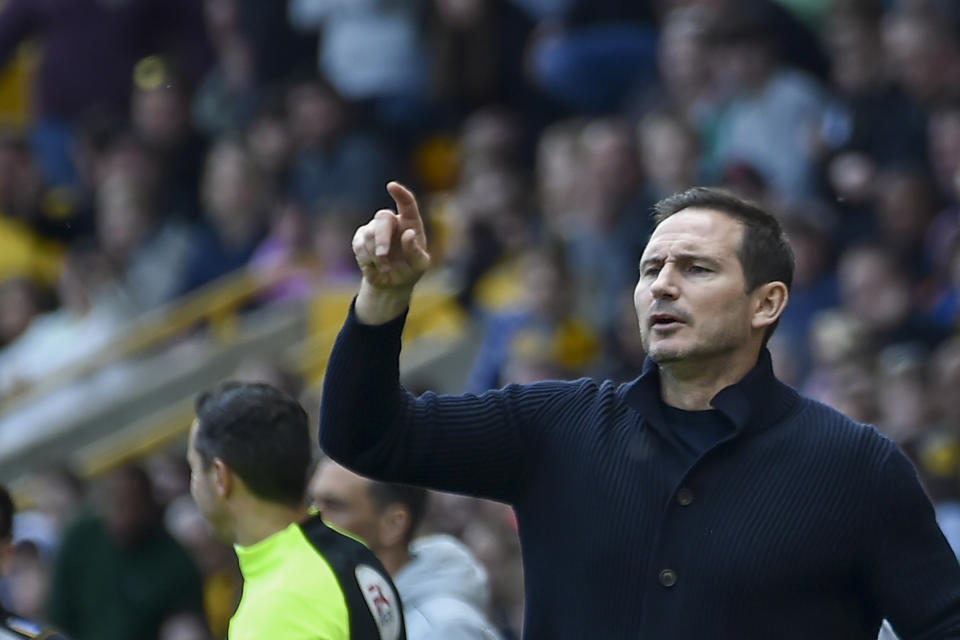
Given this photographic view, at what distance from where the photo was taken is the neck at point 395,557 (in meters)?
4.87

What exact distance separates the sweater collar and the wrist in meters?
0.48

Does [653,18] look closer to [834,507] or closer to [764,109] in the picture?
[764,109]

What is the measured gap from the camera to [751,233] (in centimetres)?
378

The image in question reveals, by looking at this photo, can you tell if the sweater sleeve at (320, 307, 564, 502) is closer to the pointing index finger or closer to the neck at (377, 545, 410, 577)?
the pointing index finger

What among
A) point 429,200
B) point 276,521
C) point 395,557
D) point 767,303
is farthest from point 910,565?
point 429,200

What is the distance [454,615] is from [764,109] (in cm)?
555

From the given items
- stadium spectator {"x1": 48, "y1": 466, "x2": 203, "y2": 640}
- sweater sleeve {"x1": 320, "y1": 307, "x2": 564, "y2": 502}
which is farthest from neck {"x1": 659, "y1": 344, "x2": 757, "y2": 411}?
stadium spectator {"x1": 48, "y1": 466, "x2": 203, "y2": 640}

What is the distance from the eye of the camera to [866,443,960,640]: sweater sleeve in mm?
3527

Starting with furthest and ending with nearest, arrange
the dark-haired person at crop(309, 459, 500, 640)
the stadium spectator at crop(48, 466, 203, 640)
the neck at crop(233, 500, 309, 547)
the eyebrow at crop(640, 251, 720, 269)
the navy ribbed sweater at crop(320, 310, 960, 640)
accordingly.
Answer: the stadium spectator at crop(48, 466, 203, 640) → the dark-haired person at crop(309, 459, 500, 640) → the neck at crop(233, 500, 309, 547) → the eyebrow at crop(640, 251, 720, 269) → the navy ribbed sweater at crop(320, 310, 960, 640)

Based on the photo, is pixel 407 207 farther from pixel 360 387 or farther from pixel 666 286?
pixel 666 286

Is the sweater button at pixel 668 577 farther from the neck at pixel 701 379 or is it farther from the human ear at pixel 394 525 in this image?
the human ear at pixel 394 525

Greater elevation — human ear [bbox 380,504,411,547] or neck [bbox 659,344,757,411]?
neck [bbox 659,344,757,411]

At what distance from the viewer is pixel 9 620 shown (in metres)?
4.29

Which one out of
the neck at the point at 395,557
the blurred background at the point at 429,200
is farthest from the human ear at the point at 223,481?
the blurred background at the point at 429,200
